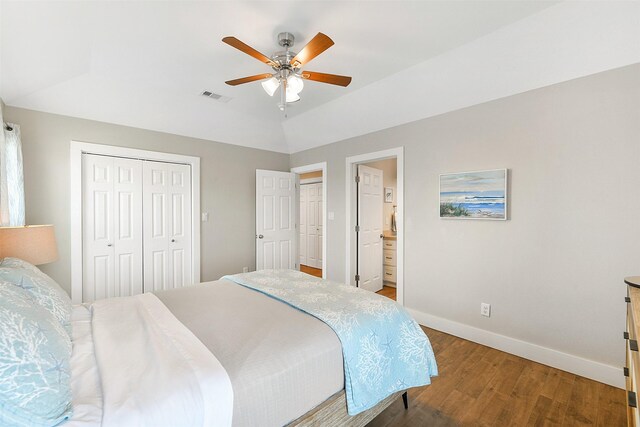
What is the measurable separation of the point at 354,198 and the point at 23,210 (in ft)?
11.8

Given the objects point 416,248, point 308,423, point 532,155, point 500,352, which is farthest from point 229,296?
point 532,155

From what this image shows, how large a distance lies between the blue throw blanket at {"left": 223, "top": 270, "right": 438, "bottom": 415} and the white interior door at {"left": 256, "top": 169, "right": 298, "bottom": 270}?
253cm

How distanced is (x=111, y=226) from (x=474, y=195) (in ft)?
13.3

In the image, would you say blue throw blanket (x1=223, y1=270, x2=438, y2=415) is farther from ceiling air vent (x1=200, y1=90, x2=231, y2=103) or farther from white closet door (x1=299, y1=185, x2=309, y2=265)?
white closet door (x1=299, y1=185, x2=309, y2=265)

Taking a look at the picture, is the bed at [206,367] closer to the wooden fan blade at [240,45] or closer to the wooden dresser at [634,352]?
the wooden dresser at [634,352]

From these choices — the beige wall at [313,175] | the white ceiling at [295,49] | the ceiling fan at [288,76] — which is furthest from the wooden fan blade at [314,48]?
the beige wall at [313,175]

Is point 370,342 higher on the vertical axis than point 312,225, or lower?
lower

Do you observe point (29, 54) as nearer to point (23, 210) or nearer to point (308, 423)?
point (23, 210)

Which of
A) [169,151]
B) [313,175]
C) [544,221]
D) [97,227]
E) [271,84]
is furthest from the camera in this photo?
[313,175]

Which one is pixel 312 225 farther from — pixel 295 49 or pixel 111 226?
pixel 295 49

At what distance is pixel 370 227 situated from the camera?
4.38 meters

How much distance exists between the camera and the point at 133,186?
3461mm

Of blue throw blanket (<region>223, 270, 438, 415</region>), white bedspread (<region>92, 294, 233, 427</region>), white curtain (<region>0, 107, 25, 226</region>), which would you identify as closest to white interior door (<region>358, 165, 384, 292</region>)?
blue throw blanket (<region>223, 270, 438, 415</region>)

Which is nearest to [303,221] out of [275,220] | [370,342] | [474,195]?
[275,220]
